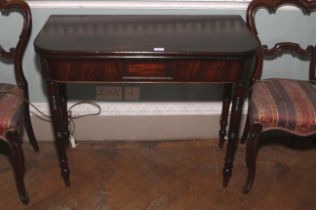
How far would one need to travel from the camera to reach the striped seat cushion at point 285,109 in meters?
1.64

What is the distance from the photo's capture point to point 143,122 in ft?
6.88

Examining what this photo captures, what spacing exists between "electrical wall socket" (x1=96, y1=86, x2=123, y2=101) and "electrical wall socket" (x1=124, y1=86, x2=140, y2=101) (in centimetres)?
3

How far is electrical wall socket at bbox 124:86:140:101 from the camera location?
1989 mm

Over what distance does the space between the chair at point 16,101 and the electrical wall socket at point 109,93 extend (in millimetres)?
366

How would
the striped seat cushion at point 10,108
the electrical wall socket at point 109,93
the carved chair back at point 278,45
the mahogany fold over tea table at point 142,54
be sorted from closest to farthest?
the mahogany fold over tea table at point 142,54 < the striped seat cushion at point 10,108 < the carved chair back at point 278,45 < the electrical wall socket at point 109,93

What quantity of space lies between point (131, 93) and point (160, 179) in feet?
1.56

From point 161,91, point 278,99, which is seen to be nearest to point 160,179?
point 161,91

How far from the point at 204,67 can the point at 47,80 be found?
2.03ft

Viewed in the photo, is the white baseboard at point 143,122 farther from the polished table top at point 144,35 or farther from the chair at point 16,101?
the polished table top at point 144,35

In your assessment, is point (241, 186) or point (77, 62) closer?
point (77, 62)

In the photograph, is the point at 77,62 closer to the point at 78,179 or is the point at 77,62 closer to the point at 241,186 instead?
the point at 78,179

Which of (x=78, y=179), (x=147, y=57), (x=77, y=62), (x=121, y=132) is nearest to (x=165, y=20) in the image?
(x=147, y=57)

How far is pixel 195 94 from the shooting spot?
6.69 feet

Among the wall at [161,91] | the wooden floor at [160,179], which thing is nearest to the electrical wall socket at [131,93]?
the wall at [161,91]
